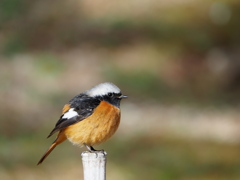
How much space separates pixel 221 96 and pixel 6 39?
16.8 ft

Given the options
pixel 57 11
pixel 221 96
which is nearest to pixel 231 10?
pixel 221 96

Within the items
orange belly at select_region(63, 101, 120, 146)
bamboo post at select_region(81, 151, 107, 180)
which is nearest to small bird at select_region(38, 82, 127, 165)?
orange belly at select_region(63, 101, 120, 146)

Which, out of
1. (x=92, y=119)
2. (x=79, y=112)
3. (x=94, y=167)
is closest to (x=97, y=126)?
(x=92, y=119)

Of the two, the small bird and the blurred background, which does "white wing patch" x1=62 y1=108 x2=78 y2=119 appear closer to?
the small bird

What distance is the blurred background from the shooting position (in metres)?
12.8

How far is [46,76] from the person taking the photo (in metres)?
15.8

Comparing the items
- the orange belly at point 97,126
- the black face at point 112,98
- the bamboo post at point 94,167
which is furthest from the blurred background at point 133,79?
the bamboo post at point 94,167

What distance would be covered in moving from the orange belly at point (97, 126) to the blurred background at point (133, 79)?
523 centimetres

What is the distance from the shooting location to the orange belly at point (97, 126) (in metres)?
7.07

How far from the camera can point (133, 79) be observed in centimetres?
1545

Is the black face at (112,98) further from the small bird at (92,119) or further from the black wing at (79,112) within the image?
the black wing at (79,112)

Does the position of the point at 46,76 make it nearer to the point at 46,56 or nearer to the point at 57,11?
the point at 46,56

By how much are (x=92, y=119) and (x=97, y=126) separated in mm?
94

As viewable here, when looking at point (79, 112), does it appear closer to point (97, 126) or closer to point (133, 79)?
point (97, 126)
